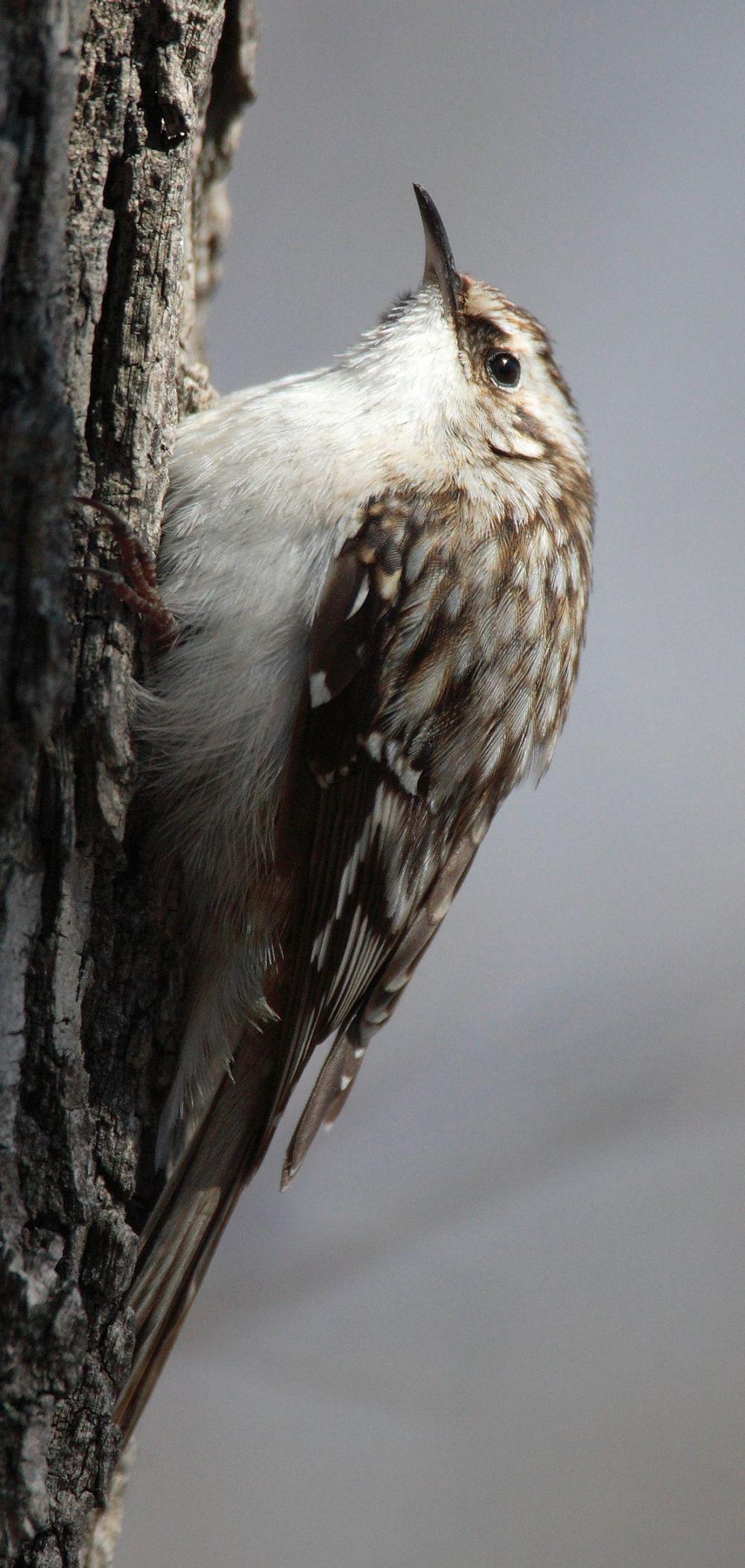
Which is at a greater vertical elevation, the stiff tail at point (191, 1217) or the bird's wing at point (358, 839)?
the bird's wing at point (358, 839)

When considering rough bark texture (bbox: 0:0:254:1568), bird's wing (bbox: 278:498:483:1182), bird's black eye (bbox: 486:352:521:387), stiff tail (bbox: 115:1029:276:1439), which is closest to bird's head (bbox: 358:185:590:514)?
bird's black eye (bbox: 486:352:521:387)

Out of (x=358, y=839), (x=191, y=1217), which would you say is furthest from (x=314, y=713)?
(x=191, y=1217)

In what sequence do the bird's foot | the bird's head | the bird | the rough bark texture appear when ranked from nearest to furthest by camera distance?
the rough bark texture, the bird's foot, the bird, the bird's head

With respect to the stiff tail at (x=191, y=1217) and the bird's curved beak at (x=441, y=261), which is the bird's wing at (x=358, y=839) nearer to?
the stiff tail at (x=191, y=1217)

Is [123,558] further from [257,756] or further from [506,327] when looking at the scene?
[506,327]

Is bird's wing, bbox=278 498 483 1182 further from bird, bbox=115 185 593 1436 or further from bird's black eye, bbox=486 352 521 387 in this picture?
bird's black eye, bbox=486 352 521 387

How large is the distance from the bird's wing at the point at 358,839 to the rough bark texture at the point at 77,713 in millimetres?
233

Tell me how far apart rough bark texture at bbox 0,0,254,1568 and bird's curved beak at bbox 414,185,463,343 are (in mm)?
477

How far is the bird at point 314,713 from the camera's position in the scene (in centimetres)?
161

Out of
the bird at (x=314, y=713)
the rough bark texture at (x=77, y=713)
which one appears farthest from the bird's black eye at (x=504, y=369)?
the rough bark texture at (x=77, y=713)

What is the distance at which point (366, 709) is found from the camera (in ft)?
5.37

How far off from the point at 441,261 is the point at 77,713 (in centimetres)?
115

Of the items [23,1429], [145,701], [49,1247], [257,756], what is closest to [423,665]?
[257,756]

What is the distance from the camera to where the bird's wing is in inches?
63.7
